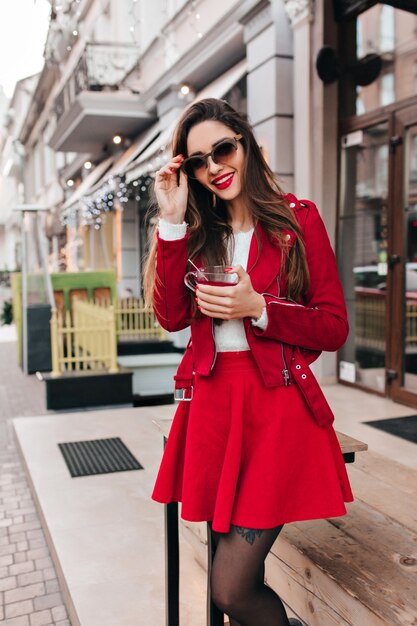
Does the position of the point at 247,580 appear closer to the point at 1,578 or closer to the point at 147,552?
the point at 147,552

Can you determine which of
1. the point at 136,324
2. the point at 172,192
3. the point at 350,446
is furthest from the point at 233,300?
the point at 136,324

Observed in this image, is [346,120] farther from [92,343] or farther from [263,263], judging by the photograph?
[263,263]

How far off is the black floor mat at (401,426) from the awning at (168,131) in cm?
397

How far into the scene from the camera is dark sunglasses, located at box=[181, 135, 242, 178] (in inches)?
73.8

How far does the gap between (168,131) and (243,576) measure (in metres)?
9.67

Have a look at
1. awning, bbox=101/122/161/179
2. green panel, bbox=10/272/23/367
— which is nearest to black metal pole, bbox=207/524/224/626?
green panel, bbox=10/272/23/367

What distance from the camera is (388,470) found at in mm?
3014

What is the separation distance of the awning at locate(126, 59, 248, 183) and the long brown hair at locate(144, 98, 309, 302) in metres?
5.61

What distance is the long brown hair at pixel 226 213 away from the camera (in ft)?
6.12

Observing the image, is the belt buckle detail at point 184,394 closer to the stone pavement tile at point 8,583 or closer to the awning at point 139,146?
the stone pavement tile at point 8,583

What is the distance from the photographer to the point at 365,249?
21.9 feet

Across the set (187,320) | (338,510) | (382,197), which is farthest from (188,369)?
(382,197)

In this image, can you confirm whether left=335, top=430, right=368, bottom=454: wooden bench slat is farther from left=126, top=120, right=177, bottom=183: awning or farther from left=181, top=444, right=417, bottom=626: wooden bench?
left=126, top=120, right=177, bottom=183: awning

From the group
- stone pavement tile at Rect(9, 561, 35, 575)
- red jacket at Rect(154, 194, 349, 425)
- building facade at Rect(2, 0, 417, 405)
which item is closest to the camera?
red jacket at Rect(154, 194, 349, 425)
